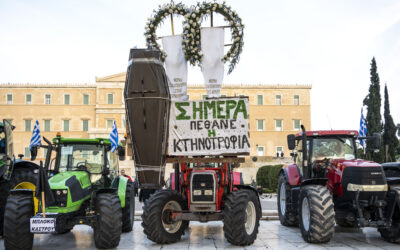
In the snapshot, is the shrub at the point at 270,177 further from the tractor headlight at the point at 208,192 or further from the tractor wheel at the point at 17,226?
the tractor wheel at the point at 17,226

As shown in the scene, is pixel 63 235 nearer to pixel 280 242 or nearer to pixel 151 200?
pixel 151 200

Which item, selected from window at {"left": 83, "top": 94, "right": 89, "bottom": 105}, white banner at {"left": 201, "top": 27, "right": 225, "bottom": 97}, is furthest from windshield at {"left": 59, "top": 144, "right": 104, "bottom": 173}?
window at {"left": 83, "top": 94, "right": 89, "bottom": 105}

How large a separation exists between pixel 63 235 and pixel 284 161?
3869 cm

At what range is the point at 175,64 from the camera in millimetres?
10844

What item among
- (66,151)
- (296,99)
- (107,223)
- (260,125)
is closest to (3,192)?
(66,151)

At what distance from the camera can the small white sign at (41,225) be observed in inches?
305

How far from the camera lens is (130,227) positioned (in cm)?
1112

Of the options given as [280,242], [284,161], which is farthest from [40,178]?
[284,161]

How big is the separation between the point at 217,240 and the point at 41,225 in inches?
146

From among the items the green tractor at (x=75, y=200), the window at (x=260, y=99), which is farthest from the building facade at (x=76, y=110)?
the green tractor at (x=75, y=200)

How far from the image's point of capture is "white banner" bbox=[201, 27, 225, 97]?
439 inches

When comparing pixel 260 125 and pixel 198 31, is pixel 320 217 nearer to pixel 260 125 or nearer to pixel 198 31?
pixel 198 31

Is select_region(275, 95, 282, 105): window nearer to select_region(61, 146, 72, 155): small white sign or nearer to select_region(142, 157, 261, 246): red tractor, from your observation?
select_region(142, 157, 261, 246): red tractor

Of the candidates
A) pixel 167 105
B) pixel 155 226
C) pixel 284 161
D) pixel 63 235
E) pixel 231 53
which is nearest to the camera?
pixel 155 226
